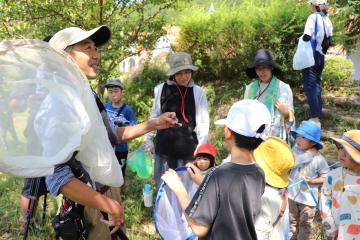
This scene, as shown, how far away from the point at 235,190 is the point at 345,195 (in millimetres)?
1153

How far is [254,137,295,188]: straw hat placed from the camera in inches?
88.8

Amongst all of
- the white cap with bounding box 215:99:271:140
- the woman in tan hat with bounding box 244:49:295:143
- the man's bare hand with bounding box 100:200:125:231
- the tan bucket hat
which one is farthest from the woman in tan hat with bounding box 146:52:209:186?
the man's bare hand with bounding box 100:200:125:231

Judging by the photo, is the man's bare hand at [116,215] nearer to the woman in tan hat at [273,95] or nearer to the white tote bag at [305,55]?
the woman in tan hat at [273,95]

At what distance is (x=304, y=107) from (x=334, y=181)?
3647 millimetres

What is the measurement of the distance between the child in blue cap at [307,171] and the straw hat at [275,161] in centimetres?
99

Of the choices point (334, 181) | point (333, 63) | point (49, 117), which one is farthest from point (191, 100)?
point (333, 63)

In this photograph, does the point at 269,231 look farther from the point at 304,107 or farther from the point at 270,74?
the point at 304,107

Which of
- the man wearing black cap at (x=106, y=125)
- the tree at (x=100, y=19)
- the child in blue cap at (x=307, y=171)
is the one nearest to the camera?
the man wearing black cap at (x=106, y=125)

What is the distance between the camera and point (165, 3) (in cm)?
587

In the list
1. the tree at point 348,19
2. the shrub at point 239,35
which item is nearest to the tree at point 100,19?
the shrub at point 239,35

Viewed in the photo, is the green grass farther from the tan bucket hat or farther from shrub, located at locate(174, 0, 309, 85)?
shrub, located at locate(174, 0, 309, 85)

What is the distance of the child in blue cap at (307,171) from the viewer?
3250 millimetres

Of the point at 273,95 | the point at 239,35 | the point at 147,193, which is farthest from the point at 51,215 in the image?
the point at 239,35

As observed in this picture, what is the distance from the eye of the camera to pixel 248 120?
1.92 m
